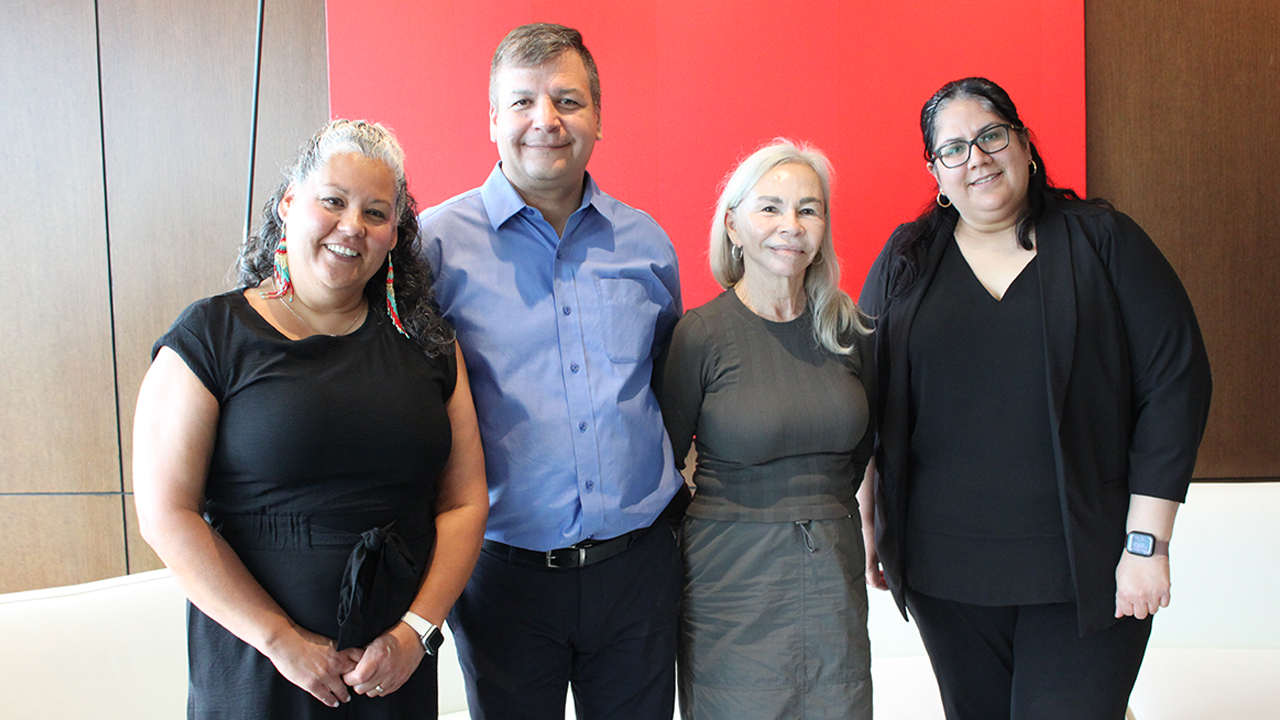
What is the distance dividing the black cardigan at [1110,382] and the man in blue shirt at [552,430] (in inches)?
33.2

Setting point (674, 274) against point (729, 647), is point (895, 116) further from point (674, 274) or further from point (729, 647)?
point (729, 647)

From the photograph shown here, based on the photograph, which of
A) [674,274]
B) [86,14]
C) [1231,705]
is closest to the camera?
[674,274]

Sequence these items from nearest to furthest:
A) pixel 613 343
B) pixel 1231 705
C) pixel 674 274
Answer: pixel 613 343, pixel 674 274, pixel 1231 705

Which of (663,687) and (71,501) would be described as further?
(71,501)

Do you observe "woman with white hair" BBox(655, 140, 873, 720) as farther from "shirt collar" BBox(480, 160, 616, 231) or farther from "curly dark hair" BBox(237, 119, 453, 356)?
"curly dark hair" BBox(237, 119, 453, 356)

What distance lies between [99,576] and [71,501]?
1.09ft

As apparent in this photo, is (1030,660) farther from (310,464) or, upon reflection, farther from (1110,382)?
(310,464)

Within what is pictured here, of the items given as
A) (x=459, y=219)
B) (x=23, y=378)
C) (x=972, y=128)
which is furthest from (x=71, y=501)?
(x=972, y=128)

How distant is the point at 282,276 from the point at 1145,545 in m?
1.82

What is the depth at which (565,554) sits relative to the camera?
163 centimetres

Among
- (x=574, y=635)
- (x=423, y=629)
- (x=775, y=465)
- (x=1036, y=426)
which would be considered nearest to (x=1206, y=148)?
(x=1036, y=426)

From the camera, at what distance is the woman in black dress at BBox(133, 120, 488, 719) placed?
1.20m

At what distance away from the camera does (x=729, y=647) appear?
66.6 inches

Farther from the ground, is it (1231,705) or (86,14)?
(86,14)
